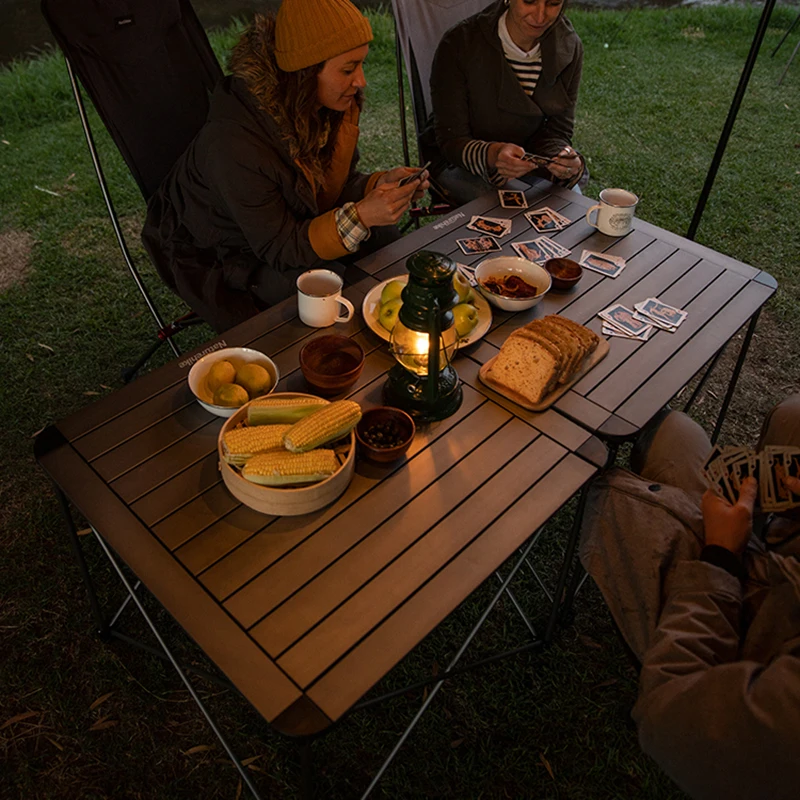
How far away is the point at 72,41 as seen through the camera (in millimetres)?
2371

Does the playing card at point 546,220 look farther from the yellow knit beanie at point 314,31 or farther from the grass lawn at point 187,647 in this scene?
the grass lawn at point 187,647

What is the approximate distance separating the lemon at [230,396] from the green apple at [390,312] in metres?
0.48

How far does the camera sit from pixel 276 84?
2.17 meters

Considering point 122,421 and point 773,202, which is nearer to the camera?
point 122,421

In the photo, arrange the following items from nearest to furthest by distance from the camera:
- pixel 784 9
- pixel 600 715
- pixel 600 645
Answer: pixel 600 715 < pixel 600 645 < pixel 784 9

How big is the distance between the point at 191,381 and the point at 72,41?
144cm

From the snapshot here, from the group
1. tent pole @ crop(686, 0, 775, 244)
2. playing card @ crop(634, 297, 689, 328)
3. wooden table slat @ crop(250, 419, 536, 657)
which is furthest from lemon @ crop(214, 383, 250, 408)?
tent pole @ crop(686, 0, 775, 244)

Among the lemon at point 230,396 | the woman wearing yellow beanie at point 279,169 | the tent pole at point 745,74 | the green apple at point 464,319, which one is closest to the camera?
the lemon at point 230,396

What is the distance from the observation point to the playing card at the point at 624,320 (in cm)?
215

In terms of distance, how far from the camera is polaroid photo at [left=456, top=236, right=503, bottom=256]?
2439 millimetres

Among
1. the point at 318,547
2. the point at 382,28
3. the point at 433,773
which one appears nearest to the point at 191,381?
the point at 318,547

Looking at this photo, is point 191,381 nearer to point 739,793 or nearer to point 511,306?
point 511,306

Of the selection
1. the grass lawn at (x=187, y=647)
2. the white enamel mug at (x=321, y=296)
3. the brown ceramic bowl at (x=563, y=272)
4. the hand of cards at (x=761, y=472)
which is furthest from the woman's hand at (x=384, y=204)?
the grass lawn at (x=187, y=647)

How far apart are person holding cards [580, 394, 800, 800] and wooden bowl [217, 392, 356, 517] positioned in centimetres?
69
